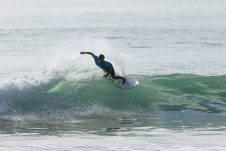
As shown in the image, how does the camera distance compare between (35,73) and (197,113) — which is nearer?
(197,113)

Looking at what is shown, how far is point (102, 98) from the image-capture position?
27.1 m

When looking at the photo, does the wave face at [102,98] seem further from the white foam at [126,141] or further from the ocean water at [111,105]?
the white foam at [126,141]

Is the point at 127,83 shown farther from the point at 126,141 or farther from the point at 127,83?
the point at 126,141

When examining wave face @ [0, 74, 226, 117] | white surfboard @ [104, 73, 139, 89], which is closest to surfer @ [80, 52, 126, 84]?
white surfboard @ [104, 73, 139, 89]

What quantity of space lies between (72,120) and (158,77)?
910cm

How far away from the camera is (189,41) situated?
55.4 m

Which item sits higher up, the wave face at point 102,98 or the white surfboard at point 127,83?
the white surfboard at point 127,83

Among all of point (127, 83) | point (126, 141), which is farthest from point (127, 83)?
point (126, 141)

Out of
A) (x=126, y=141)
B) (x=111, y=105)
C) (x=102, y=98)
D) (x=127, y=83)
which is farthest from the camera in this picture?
(x=127, y=83)

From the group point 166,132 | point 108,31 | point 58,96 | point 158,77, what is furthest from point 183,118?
point 108,31

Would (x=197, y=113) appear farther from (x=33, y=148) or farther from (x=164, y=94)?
(x=33, y=148)

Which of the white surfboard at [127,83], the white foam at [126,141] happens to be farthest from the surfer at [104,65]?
the white foam at [126,141]

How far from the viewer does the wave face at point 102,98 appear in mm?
25328

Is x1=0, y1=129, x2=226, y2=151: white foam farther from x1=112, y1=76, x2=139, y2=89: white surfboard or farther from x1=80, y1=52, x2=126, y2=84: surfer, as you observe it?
x1=112, y1=76, x2=139, y2=89: white surfboard
